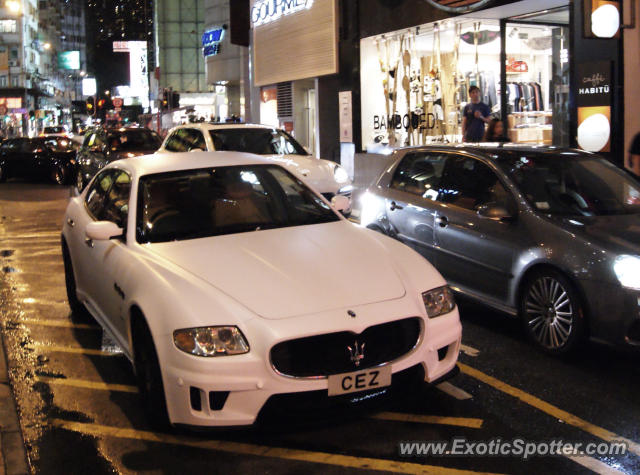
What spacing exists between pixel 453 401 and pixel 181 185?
2453 mm

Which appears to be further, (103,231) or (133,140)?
(133,140)

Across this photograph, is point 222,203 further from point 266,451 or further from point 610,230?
point 610,230

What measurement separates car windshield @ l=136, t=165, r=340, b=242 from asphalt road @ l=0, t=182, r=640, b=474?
119 centimetres

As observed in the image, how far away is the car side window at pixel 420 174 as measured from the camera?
7184mm

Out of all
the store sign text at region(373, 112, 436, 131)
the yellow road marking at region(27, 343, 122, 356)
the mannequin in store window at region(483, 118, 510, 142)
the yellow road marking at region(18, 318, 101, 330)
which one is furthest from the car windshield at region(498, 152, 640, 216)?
the store sign text at region(373, 112, 436, 131)

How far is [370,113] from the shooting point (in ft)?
63.5

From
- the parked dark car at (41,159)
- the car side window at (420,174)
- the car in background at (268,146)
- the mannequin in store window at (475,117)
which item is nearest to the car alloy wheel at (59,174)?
the parked dark car at (41,159)

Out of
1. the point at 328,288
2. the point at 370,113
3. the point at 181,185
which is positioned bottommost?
the point at 328,288

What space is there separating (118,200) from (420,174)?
9.98 ft

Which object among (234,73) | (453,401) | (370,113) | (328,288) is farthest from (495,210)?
(234,73)

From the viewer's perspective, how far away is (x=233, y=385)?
3859 millimetres

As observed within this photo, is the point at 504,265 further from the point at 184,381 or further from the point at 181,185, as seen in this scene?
the point at 184,381

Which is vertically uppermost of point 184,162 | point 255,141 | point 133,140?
point 133,140

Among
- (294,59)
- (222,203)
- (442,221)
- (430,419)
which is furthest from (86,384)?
(294,59)
